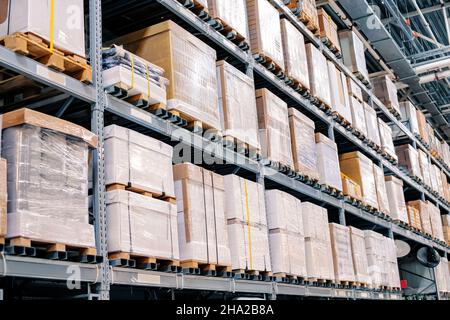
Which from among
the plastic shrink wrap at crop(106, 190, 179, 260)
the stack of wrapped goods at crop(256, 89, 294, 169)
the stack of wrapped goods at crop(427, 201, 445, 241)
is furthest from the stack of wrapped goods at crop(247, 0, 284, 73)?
the stack of wrapped goods at crop(427, 201, 445, 241)

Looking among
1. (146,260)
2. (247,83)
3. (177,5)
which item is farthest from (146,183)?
(247,83)

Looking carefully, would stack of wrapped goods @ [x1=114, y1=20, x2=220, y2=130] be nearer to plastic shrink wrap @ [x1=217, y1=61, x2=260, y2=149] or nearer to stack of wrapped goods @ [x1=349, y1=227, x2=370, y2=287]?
plastic shrink wrap @ [x1=217, y1=61, x2=260, y2=149]

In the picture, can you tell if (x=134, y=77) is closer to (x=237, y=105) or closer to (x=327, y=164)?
(x=237, y=105)

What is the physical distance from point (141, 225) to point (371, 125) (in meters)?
7.18

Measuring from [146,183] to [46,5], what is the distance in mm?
1496

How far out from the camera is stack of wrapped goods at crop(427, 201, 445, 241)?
13.5 m

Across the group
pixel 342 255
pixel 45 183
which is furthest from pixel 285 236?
pixel 45 183

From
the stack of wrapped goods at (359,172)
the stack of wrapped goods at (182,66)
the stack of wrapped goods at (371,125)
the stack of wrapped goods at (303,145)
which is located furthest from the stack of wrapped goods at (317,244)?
the stack of wrapped goods at (371,125)

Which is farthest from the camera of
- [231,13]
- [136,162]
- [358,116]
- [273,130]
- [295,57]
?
[358,116]

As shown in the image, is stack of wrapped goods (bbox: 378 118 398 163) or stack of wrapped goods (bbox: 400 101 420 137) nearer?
stack of wrapped goods (bbox: 378 118 398 163)

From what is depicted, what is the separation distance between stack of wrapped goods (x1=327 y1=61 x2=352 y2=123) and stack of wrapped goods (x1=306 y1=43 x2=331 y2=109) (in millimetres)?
224

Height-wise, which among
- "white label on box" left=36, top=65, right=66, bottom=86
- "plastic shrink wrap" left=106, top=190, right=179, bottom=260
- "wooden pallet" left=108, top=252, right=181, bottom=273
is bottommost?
"wooden pallet" left=108, top=252, right=181, bottom=273

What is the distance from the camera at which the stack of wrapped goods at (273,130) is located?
683 centimetres

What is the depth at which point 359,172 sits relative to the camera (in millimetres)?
9562
